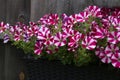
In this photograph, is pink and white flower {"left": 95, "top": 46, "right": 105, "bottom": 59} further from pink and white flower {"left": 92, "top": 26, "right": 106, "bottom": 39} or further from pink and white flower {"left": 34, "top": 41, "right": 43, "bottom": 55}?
pink and white flower {"left": 34, "top": 41, "right": 43, "bottom": 55}

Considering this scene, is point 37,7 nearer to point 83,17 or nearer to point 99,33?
point 83,17

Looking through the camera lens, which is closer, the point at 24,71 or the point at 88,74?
the point at 88,74

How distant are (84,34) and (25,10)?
1.08 m

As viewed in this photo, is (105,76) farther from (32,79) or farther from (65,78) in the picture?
(32,79)

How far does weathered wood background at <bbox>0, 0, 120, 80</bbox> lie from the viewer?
10.5 feet

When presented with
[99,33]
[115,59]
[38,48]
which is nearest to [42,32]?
[38,48]

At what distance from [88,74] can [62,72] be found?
0.58 ft

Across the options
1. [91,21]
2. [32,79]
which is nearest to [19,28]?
[32,79]

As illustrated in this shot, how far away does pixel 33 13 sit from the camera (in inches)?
129

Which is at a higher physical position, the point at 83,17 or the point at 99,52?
the point at 83,17

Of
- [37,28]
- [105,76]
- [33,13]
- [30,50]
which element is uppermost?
[33,13]

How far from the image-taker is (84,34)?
7.97ft

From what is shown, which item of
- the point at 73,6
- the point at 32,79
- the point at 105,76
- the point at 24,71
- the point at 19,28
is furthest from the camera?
the point at 24,71

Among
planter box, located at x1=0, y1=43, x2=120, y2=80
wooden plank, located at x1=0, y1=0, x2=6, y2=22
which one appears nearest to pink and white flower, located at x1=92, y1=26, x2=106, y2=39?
planter box, located at x1=0, y1=43, x2=120, y2=80
